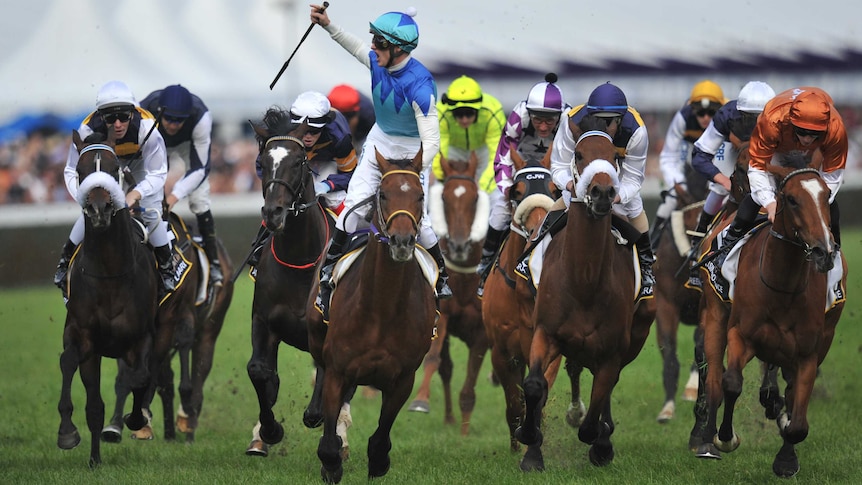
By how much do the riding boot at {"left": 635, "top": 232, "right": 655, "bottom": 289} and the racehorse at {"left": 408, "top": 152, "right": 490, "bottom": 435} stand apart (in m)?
2.69

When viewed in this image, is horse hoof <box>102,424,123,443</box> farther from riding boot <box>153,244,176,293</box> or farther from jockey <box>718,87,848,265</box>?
jockey <box>718,87,848,265</box>

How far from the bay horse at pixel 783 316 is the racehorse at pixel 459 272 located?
10.7 ft

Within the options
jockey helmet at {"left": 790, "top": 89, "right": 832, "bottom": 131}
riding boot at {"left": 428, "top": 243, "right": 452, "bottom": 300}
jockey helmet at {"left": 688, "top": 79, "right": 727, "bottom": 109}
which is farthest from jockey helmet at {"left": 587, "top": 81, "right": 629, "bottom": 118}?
jockey helmet at {"left": 688, "top": 79, "right": 727, "bottom": 109}

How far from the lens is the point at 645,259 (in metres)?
8.32

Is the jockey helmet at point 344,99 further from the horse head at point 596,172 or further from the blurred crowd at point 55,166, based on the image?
the blurred crowd at point 55,166

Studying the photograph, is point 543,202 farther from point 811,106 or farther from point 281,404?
point 281,404

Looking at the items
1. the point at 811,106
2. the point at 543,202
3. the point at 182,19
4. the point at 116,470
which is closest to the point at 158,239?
the point at 116,470

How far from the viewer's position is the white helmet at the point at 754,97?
963 centimetres

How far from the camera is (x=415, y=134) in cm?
803

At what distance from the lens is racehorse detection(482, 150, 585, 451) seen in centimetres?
884

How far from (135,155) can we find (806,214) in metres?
4.68

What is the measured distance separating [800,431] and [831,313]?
0.83m

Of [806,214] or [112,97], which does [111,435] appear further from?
[806,214]

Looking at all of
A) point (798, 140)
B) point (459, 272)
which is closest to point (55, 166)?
point (459, 272)
